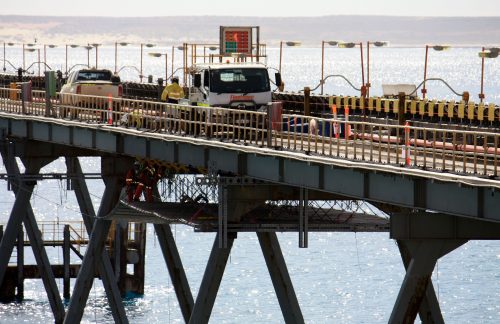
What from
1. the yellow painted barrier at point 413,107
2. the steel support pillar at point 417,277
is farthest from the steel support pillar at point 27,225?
the steel support pillar at point 417,277

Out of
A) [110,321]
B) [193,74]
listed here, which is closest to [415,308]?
[193,74]

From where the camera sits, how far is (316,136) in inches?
1719

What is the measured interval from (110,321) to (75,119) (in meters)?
19.3

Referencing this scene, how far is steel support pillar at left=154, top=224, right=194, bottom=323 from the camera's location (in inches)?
2441

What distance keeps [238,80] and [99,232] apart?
8.04 meters

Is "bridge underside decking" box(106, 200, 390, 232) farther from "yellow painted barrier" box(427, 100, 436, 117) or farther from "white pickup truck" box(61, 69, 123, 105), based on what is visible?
"white pickup truck" box(61, 69, 123, 105)

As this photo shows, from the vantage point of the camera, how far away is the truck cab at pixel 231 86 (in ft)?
180

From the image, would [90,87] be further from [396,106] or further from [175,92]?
[396,106]

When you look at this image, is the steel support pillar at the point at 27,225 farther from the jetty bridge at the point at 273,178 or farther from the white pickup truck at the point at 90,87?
the white pickup truck at the point at 90,87

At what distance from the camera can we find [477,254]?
11419 cm

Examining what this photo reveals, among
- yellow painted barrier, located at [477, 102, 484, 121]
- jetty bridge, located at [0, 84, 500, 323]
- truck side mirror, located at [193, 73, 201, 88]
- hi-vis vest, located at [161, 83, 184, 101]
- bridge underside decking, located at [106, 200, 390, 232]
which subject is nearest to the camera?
jetty bridge, located at [0, 84, 500, 323]

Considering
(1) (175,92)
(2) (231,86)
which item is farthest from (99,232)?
(2) (231,86)

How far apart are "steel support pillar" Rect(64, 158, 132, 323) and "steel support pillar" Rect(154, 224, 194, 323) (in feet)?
14.5

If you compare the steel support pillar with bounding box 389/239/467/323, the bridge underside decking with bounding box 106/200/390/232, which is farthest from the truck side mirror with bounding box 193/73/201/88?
the steel support pillar with bounding box 389/239/467/323
